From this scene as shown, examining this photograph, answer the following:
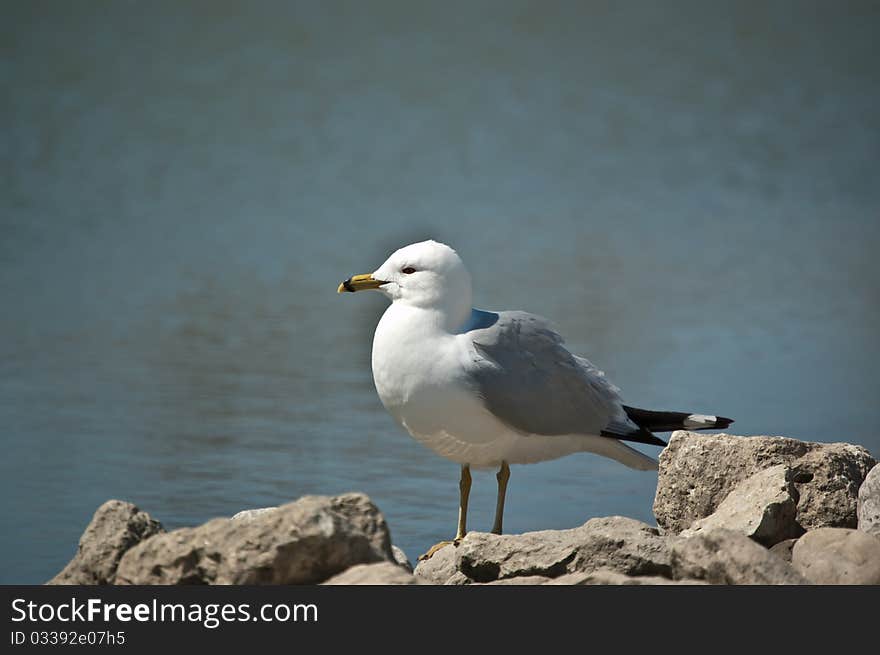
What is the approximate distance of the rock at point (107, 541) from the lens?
409 centimetres

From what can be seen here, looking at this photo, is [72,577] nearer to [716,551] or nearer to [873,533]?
[716,551]

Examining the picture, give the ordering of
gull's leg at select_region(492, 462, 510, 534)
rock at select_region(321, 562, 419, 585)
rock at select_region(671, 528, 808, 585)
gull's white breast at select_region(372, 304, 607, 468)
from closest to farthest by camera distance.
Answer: rock at select_region(321, 562, 419, 585)
rock at select_region(671, 528, 808, 585)
gull's white breast at select_region(372, 304, 607, 468)
gull's leg at select_region(492, 462, 510, 534)

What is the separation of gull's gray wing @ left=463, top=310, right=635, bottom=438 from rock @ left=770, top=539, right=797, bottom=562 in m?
0.79

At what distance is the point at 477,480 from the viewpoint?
736 centimetres

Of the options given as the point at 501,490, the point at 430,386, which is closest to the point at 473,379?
the point at 430,386

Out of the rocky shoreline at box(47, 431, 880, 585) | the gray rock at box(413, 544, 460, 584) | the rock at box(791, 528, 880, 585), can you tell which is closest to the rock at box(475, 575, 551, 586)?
the rocky shoreline at box(47, 431, 880, 585)

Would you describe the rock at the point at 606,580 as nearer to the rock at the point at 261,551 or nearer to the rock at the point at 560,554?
the rock at the point at 560,554

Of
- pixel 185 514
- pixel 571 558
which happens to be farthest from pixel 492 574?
pixel 185 514

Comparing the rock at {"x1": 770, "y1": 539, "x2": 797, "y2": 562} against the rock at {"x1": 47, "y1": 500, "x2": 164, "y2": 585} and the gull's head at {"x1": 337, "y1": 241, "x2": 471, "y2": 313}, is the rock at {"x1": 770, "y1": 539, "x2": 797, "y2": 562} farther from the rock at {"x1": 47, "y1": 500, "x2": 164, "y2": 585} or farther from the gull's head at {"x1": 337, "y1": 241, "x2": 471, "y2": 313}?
the rock at {"x1": 47, "y1": 500, "x2": 164, "y2": 585}

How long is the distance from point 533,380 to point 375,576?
5.01ft

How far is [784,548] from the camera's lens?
4656mm

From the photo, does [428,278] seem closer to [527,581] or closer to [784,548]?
[527,581]

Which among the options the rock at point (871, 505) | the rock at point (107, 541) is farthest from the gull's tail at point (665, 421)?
the rock at point (107, 541)

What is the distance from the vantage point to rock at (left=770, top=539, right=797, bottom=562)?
182 inches
